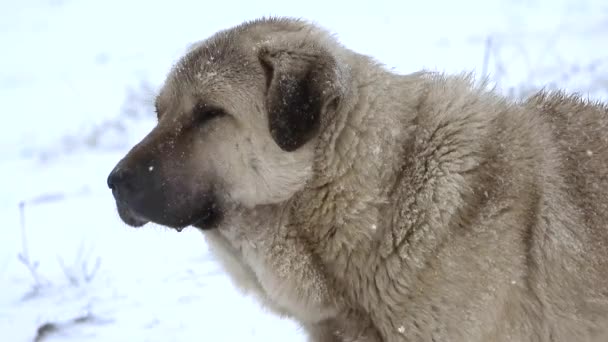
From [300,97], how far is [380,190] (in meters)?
0.54

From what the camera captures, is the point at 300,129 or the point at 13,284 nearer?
Answer: the point at 300,129

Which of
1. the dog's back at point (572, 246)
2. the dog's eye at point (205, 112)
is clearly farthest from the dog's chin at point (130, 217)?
the dog's back at point (572, 246)

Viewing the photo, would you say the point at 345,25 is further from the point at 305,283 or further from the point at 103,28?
the point at 305,283

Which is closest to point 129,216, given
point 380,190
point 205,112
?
point 205,112

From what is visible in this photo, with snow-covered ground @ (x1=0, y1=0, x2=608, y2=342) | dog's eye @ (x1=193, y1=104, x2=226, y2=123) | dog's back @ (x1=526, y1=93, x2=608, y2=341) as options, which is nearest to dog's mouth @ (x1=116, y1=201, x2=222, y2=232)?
dog's eye @ (x1=193, y1=104, x2=226, y2=123)

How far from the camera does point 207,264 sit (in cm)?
676

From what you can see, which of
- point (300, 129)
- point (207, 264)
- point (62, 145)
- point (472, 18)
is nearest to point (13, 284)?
point (207, 264)

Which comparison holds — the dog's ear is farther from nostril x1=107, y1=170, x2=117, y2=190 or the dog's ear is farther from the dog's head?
nostril x1=107, y1=170, x2=117, y2=190

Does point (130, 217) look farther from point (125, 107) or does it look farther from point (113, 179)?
point (125, 107)

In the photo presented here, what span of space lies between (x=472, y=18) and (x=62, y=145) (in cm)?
1047

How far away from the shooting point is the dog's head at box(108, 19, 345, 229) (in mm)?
3926

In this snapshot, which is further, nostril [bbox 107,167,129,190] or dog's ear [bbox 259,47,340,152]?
nostril [bbox 107,167,129,190]

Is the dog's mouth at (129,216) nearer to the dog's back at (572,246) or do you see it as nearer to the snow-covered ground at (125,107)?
the snow-covered ground at (125,107)

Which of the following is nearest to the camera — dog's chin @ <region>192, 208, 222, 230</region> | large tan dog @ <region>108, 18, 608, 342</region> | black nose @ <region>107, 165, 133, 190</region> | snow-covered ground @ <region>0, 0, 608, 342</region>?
large tan dog @ <region>108, 18, 608, 342</region>
